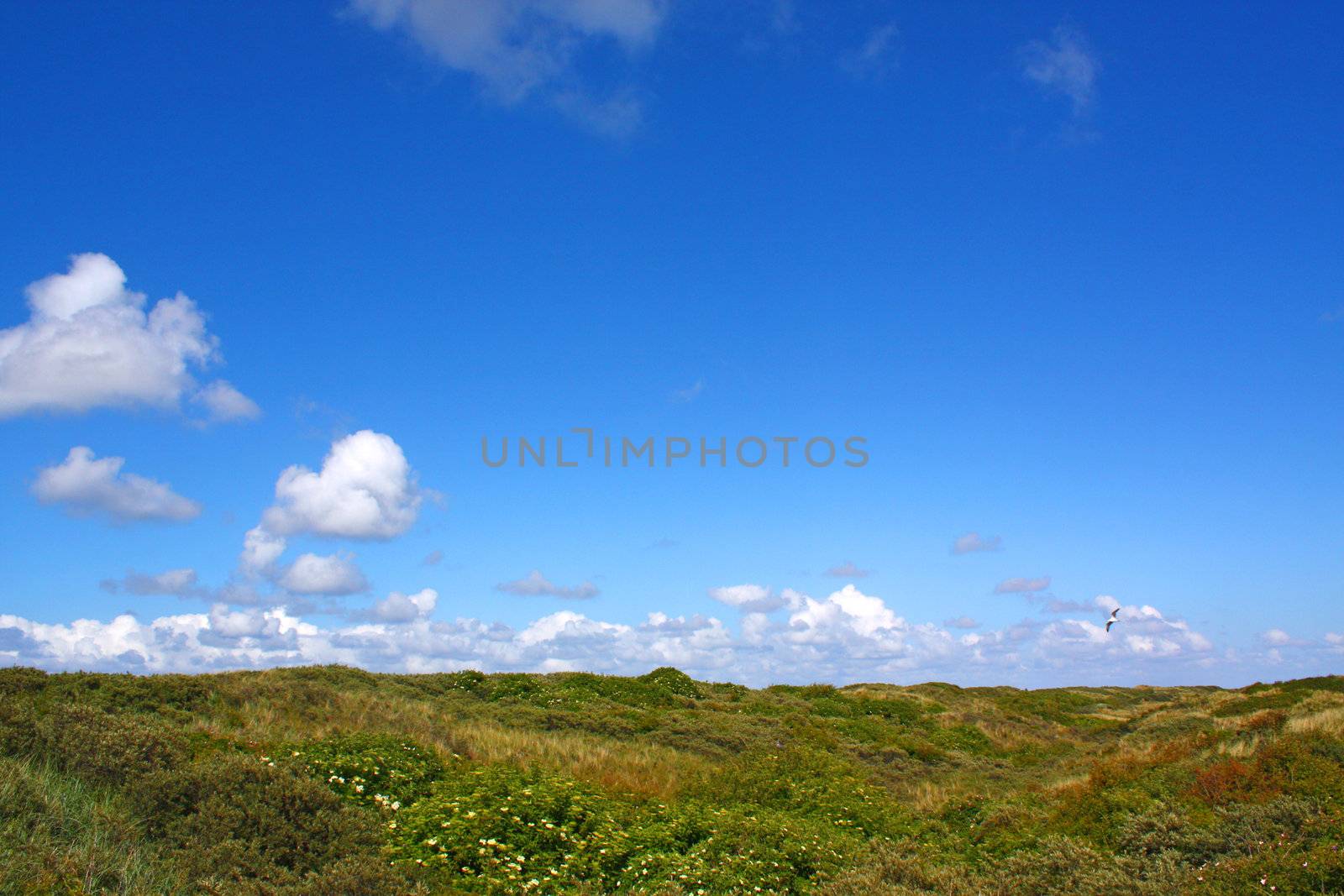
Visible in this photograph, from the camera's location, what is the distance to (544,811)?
1134 cm

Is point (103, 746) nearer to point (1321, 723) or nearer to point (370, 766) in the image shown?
point (370, 766)

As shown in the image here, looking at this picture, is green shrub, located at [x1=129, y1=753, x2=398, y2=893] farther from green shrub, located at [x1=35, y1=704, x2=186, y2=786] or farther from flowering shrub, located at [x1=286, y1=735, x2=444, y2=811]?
flowering shrub, located at [x1=286, y1=735, x2=444, y2=811]

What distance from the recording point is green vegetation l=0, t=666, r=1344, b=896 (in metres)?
8.51

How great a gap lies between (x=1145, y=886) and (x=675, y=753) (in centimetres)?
1297

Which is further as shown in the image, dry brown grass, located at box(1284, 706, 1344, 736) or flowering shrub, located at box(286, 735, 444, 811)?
dry brown grass, located at box(1284, 706, 1344, 736)

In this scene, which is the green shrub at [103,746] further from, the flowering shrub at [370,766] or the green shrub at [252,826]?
the flowering shrub at [370,766]

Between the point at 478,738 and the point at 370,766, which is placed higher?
the point at 370,766

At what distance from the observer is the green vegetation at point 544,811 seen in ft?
27.9

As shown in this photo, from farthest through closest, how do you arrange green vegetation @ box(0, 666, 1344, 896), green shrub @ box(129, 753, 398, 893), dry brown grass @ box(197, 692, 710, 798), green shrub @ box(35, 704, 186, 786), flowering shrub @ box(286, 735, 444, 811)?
dry brown grass @ box(197, 692, 710, 798) < flowering shrub @ box(286, 735, 444, 811) < green shrub @ box(35, 704, 186, 786) < green vegetation @ box(0, 666, 1344, 896) < green shrub @ box(129, 753, 398, 893)

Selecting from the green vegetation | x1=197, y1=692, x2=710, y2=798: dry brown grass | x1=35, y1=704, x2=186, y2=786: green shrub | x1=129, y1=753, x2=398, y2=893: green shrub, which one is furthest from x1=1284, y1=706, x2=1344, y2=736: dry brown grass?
x1=35, y1=704, x2=186, y2=786: green shrub

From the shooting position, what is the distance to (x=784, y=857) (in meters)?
10.9

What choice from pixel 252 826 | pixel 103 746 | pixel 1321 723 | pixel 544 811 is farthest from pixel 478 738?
pixel 1321 723

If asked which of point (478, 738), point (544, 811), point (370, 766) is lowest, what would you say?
point (544, 811)

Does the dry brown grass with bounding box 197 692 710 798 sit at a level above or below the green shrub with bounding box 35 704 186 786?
below
